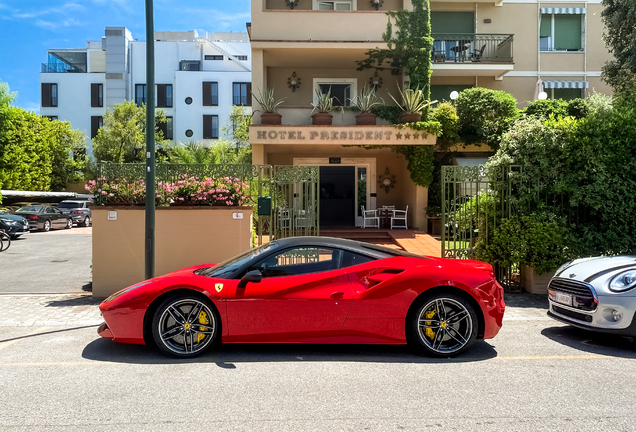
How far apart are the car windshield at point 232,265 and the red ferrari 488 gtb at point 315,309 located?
9 centimetres

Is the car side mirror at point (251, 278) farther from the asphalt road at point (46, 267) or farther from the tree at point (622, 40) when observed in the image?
the tree at point (622, 40)

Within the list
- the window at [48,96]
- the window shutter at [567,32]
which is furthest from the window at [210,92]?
the window shutter at [567,32]

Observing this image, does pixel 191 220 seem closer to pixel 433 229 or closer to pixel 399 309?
pixel 399 309

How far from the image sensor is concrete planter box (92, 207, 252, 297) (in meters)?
9.20

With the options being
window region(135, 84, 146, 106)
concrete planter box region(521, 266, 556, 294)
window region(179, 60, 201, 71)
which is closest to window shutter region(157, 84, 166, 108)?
window region(135, 84, 146, 106)

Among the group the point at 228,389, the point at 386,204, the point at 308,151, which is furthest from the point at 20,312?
the point at 386,204

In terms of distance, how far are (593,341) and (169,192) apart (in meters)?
7.04

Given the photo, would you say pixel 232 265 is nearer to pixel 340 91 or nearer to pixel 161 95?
pixel 340 91

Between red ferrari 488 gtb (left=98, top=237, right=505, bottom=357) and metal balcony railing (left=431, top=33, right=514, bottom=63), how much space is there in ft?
55.3

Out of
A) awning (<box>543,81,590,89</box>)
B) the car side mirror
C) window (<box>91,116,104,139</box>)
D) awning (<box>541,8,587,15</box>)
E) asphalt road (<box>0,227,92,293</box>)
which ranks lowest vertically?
asphalt road (<box>0,227,92,293</box>)

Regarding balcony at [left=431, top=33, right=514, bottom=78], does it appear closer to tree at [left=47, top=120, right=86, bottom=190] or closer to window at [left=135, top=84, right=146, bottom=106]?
tree at [left=47, top=120, right=86, bottom=190]

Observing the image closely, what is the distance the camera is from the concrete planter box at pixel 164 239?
9.20 metres

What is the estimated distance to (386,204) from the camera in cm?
1945

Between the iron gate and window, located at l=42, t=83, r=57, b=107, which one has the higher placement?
window, located at l=42, t=83, r=57, b=107
